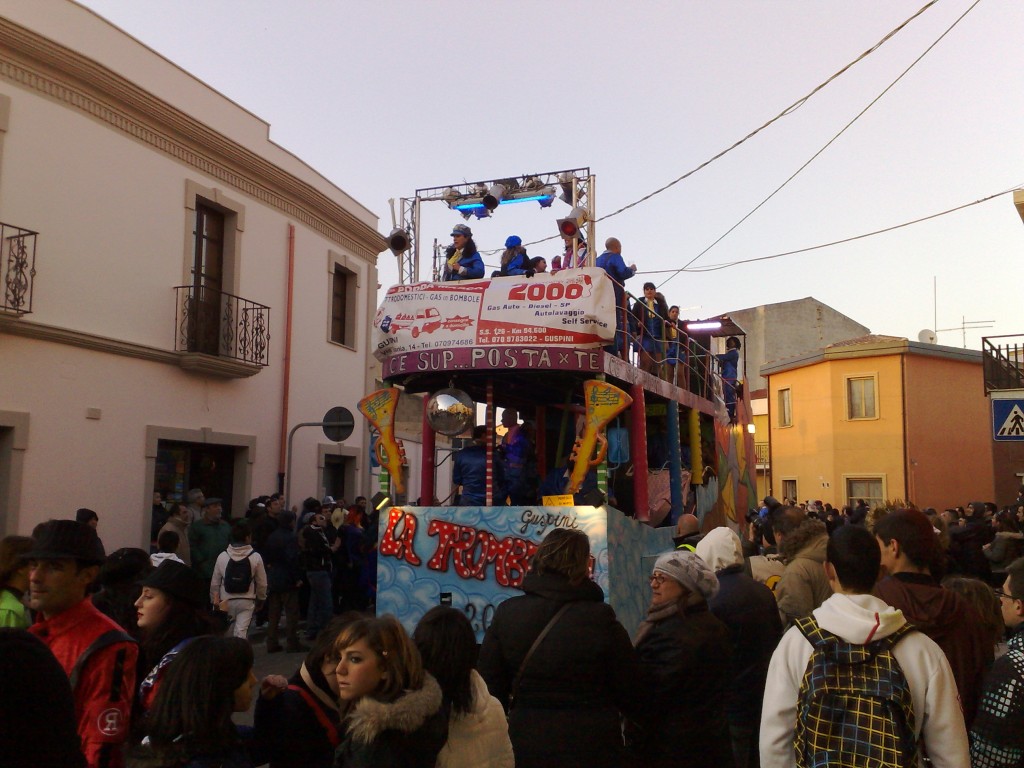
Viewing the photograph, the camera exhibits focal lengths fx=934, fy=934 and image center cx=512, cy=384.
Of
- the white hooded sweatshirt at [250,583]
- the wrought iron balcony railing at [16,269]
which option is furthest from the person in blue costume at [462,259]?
the wrought iron balcony railing at [16,269]

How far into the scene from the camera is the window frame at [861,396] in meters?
29.8

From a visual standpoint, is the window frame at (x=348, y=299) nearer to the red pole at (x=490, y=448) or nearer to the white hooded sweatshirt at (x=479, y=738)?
the red pole at (x=490, y=448)

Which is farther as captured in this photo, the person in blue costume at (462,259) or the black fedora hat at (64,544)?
the person in blue costume at (462,259)

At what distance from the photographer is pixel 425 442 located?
8484 mm

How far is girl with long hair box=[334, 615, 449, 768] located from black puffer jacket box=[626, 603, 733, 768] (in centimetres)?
117

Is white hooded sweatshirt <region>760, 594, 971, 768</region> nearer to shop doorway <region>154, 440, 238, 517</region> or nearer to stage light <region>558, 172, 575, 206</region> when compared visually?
stage light <region>558, 172, 575, 206</region>

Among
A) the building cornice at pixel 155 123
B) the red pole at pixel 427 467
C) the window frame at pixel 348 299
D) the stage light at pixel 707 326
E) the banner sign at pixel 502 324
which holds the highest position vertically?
the building cornice at pixel 155 123

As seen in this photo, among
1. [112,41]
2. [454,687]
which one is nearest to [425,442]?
[454,687]

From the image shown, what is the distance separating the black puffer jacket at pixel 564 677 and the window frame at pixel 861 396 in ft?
92.7

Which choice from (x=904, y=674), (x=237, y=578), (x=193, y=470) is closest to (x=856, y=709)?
(x=904, y=674)

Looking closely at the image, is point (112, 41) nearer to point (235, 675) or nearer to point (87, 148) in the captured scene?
point (87, 148)

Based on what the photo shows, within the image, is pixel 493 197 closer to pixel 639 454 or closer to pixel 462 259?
pixel 462 259

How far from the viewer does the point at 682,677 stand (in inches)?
150

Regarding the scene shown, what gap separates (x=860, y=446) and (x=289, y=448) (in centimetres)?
A: 2052
